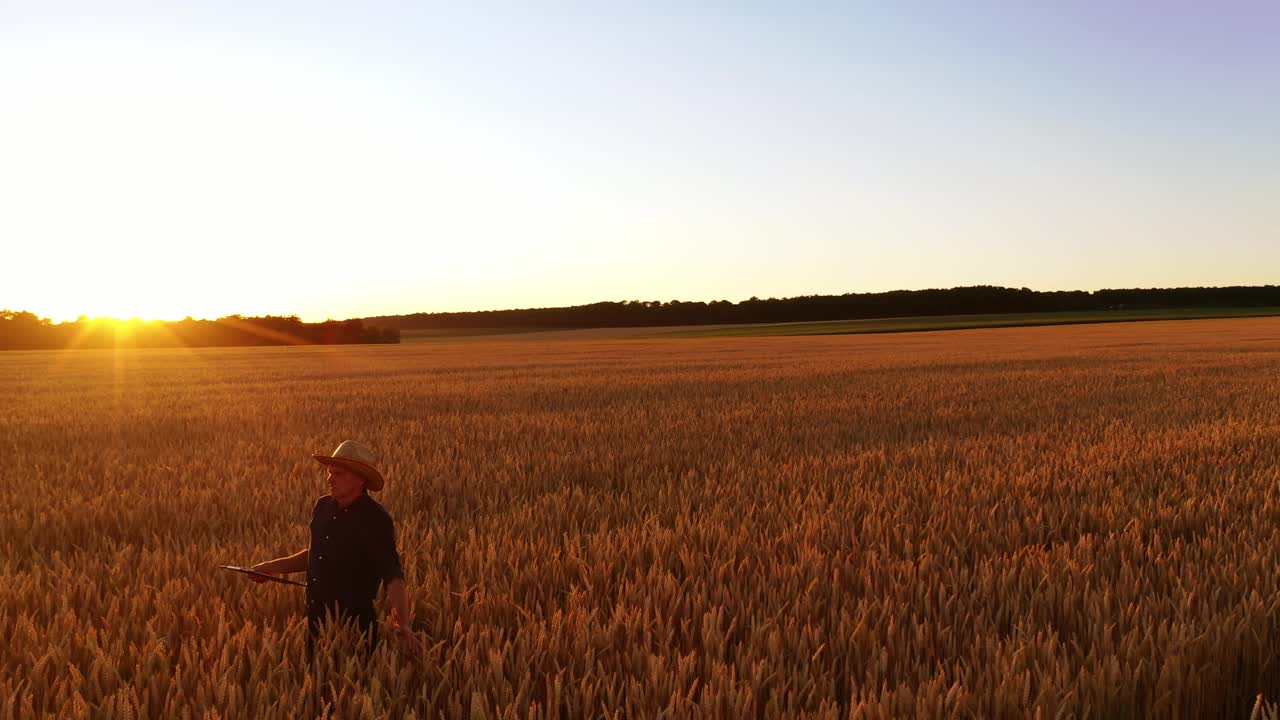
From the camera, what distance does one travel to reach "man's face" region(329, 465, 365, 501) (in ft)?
9.96

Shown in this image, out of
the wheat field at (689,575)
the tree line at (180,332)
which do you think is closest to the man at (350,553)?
the wheat field at (689,575)

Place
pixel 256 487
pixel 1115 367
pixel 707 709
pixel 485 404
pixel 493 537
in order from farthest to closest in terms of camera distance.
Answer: pixel 1115 367, pixel 485 404, pixel 256 487, pixel 493 537, pixel 707 709

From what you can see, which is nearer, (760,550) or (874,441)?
(760,550)

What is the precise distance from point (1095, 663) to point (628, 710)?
1672 mm

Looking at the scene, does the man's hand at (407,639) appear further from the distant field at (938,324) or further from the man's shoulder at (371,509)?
the distant field at (938,324)

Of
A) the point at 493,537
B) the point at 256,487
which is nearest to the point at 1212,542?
the point at 493,537

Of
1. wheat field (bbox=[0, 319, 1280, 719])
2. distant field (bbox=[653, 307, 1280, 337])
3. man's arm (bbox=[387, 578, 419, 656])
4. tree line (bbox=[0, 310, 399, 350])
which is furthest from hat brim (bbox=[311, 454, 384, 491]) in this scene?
tree line (bbox=[0, 310, 399, 350])

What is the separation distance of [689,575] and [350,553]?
157cm

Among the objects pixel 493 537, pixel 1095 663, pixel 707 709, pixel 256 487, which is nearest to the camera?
pixel 707 709

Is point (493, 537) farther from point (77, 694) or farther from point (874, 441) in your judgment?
point (874, 441)

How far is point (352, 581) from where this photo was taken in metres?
3.22

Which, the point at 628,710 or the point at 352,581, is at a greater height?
the point at 352,581

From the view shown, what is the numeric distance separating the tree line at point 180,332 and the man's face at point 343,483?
90.1 m

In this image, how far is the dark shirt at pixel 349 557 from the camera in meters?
3.13
